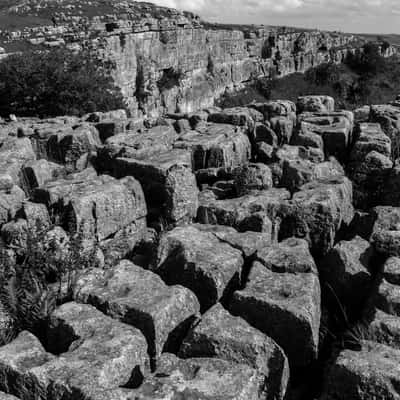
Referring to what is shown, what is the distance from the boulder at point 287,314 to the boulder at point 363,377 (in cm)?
61

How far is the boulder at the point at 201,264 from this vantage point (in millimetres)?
4938

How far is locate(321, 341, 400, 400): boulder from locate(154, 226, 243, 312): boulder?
5.17ft

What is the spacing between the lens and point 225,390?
3410mm

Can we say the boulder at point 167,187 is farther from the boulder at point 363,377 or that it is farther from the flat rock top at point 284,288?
the boulder at point 363,377

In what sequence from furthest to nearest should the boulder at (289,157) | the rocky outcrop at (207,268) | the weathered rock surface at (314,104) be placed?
the weathered rock surface at (314,104), the boulder at (289,157), the rocky outcrop at (207,268)

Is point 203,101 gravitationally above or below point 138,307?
below

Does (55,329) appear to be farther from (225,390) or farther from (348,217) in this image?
(348,217)

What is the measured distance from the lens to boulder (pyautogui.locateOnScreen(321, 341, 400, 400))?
3369 millimetres

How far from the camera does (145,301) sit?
4.52 m

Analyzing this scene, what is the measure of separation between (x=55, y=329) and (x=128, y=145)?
474 centimetres

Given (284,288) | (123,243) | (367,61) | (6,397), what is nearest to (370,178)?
(284,288)

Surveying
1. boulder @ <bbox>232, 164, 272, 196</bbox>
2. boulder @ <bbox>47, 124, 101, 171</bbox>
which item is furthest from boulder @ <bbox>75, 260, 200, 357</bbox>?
boulder @ <bbox>47, 124, 101, 171</bbox>

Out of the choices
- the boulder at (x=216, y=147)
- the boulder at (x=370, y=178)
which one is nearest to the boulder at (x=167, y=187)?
the boulder at (x=216, y=147)

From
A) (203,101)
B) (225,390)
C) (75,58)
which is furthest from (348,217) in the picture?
(203,101)
